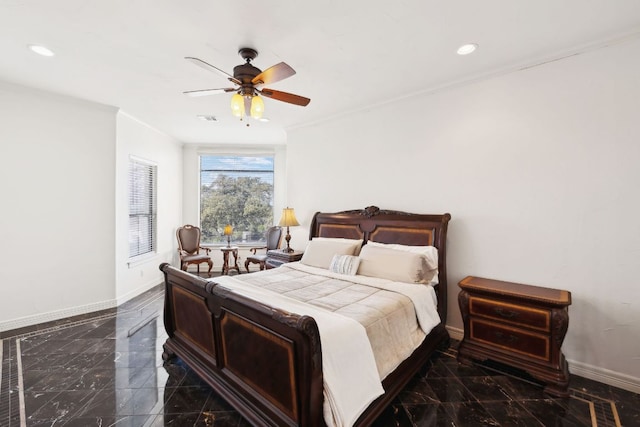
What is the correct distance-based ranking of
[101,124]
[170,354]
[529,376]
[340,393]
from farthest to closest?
1. [101,124]
2. [170,354]
3. [529,376]
4. [340,393]

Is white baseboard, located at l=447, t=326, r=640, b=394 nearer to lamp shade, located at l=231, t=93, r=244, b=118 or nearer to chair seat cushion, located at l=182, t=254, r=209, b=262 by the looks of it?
lamp shade, located at l=231, t=93, r=244, b=118

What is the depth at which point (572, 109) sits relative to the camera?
8.23 ft

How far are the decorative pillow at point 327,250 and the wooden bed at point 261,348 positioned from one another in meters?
0.73

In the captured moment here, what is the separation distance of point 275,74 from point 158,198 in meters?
4.25

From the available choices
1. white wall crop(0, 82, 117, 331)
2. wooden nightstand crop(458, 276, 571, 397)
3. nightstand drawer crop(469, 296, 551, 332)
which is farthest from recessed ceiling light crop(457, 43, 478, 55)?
white wall crop(0, 82, 117, 331)

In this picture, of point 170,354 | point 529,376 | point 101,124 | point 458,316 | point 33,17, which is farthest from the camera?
point 101,124

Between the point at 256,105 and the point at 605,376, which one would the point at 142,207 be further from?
the point at 605,376

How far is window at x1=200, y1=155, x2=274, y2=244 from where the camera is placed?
641 centimetres

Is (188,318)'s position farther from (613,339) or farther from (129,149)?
(613,339)

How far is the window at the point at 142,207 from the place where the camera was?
476 cm

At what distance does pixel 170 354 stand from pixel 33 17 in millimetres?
2937

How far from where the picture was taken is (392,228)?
11.4 feet

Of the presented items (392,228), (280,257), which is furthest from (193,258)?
(392,228)

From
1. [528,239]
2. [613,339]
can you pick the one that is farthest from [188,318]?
[613,339]
